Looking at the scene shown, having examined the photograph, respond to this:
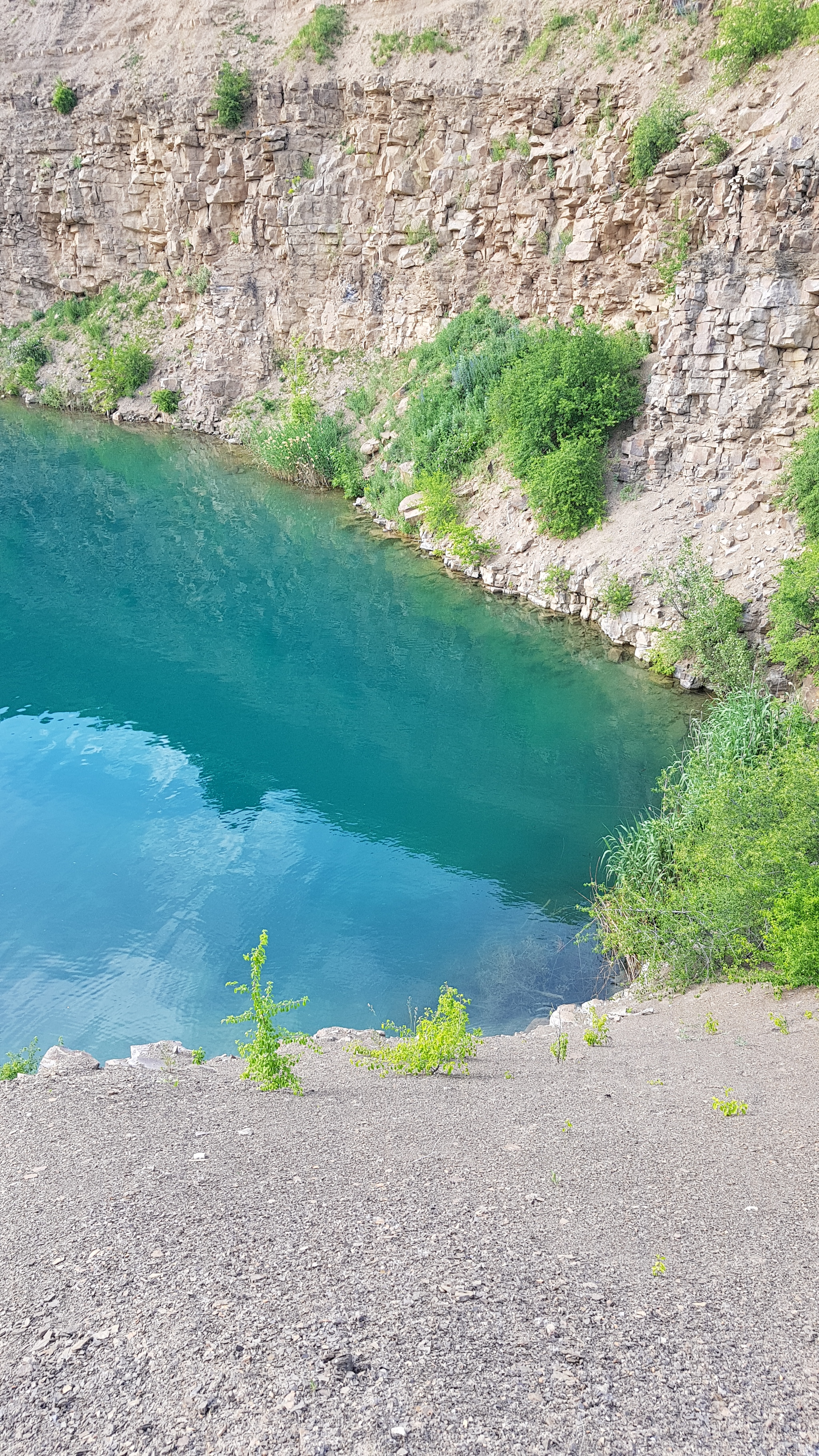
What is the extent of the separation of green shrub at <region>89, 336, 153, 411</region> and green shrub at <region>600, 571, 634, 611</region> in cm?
2588

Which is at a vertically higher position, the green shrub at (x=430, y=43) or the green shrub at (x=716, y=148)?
the green shrub at (x=430, y=43)

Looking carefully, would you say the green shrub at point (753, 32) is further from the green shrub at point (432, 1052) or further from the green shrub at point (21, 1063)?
the green shrub at point (21, 1063)

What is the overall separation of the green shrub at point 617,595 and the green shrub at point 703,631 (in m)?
0.72

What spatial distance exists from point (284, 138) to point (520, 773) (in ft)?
90.2

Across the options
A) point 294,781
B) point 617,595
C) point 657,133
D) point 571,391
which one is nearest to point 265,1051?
point 294,781

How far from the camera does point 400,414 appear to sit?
26500mm

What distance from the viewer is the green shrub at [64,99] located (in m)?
37.7

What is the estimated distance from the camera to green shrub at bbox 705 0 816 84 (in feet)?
61.5

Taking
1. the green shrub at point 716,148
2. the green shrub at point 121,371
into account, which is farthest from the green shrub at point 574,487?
the green shrub at point 121,371

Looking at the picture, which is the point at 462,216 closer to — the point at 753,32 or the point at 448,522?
Result: the point at 753,32

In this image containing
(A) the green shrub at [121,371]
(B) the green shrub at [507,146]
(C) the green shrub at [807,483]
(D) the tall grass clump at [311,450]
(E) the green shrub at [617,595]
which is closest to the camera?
(C) the green shrub at [807,483]

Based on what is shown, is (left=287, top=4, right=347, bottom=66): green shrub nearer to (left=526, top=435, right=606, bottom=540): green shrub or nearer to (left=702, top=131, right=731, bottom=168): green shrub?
(left=702, top=131, right=731, bottom=168): green shrub

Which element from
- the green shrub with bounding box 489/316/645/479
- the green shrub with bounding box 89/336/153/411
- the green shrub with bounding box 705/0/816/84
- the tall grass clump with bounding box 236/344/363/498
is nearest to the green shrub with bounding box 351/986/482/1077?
the green shrub with bounding box 489/316/645/479

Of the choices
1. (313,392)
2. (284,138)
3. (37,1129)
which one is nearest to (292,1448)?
(37,1129)
